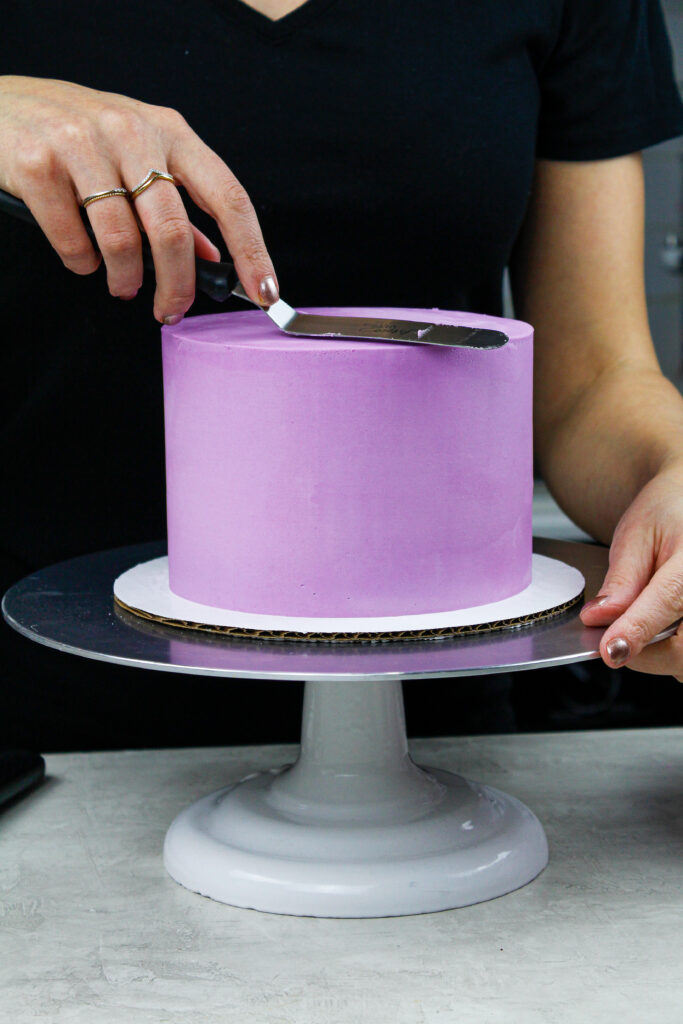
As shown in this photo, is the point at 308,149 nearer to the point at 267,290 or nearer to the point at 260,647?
the point at 267,290

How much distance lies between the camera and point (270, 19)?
110 cm

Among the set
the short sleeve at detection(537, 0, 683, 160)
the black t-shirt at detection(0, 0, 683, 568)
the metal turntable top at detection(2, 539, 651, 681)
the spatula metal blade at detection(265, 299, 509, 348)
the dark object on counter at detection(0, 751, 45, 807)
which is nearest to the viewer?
the metal turntable top at detection(2, 539, 651, 681)

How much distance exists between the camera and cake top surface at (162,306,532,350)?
0.80 m

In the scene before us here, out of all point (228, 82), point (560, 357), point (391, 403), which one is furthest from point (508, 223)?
point (391, 403)

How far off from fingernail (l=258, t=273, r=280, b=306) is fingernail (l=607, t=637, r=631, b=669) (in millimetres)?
Answer: 311

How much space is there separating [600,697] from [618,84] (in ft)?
5.88

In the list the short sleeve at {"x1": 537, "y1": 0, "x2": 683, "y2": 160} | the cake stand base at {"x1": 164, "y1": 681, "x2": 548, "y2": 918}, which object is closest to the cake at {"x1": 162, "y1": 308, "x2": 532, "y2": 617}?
the cake stand base at {"x1": 164, "y1": 681, "x2": 548, "y2": 918}

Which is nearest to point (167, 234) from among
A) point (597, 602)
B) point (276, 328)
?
point (276, 328)

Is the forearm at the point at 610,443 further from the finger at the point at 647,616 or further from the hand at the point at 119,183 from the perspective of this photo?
the hand at the point at 119,183

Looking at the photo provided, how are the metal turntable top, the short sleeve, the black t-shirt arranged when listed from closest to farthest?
1. the metal turntable top
2. the black t-shirt
3. the short sleeve

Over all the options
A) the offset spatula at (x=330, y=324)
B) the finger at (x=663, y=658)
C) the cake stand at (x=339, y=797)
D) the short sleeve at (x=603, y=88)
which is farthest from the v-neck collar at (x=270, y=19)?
the finger at (x=663, y=658)

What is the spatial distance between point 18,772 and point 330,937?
34cm

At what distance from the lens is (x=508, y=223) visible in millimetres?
1199

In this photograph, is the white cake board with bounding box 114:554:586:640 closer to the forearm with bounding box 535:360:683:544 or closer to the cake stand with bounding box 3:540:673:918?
the cake stand with bounding box 3:540:673:918
